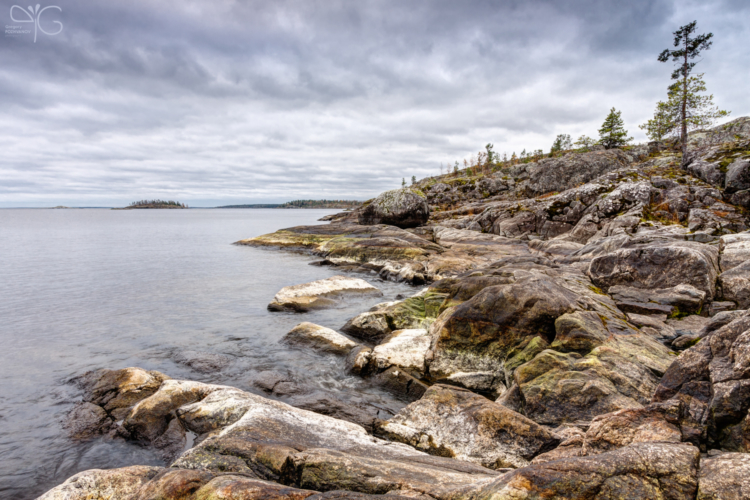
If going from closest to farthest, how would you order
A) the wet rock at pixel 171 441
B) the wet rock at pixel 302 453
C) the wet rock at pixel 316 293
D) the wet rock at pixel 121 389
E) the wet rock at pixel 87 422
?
the wet rock at pixel 302 453, the wet rock at pixel 171 441, the wet rock at pixel 87 422, the wet rock at pixel 121 389, the wet rock at pixel 316 293

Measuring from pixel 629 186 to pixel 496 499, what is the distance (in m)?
34.2

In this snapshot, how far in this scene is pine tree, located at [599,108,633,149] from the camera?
6322cm

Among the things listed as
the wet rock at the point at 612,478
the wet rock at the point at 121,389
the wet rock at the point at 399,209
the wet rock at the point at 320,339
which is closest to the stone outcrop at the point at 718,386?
the wet rock at the point at 612,478

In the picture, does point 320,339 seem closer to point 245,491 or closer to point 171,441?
point 171,441

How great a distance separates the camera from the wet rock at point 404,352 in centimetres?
1212

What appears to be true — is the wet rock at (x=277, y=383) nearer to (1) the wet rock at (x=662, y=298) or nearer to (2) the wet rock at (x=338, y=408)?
(2) the wet rock at (x=338, y=408)

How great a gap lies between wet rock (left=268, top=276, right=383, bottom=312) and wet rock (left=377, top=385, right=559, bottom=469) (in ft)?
42.3

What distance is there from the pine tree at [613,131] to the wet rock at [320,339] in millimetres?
69807

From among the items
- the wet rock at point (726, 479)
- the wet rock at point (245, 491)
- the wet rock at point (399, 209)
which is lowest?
the wet rock at point (245, 491)

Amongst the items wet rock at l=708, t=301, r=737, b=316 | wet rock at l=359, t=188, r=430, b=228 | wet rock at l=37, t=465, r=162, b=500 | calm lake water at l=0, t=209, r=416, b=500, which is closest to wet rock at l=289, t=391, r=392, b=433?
calm lake water at l=0, t=209, r=416, b=500

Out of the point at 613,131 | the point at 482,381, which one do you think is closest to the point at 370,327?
the point at 482,381

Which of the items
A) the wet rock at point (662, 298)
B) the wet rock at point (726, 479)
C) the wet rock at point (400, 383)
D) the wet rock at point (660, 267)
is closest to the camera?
the wet rock at point (726, 479)

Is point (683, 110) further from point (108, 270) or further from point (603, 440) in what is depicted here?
point (108, 270)

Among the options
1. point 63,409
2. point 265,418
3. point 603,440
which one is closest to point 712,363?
point 603,440
